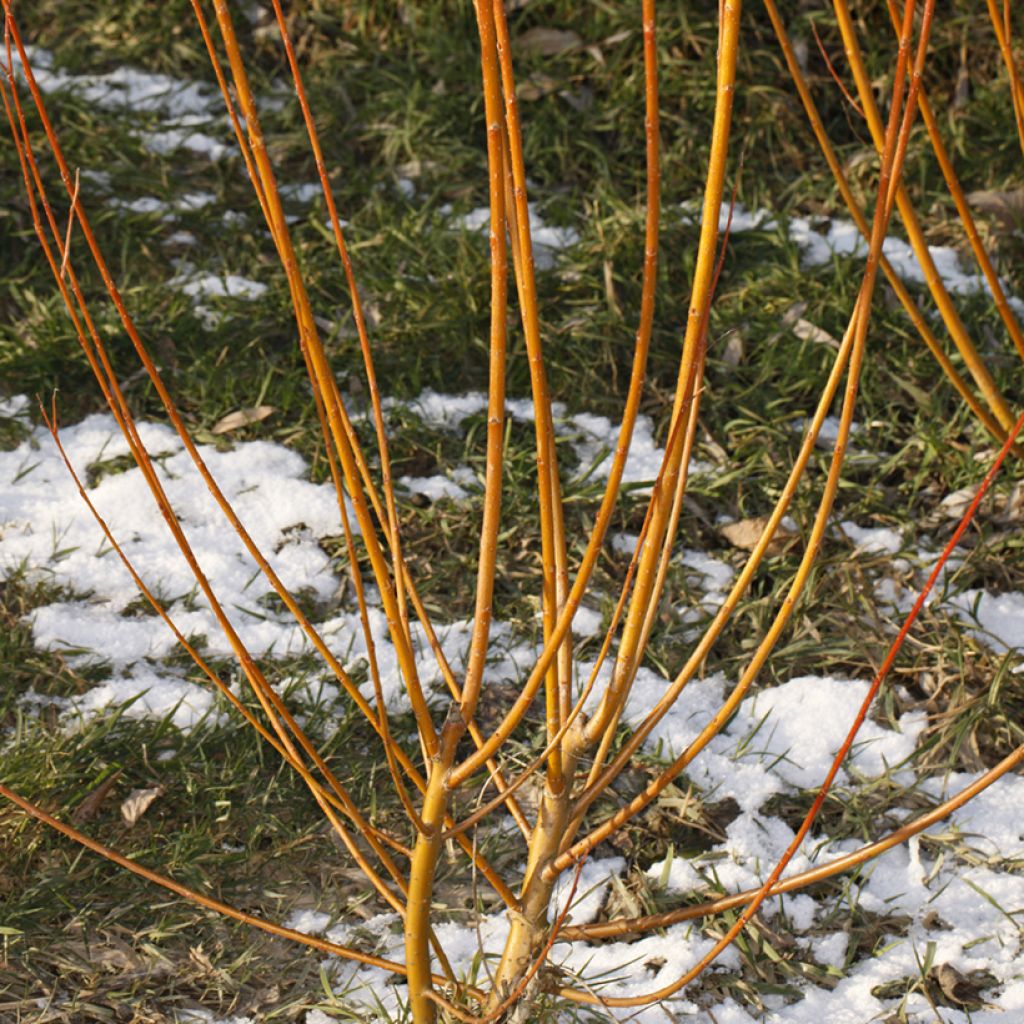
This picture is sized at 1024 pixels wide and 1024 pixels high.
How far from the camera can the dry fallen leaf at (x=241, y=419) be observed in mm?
3227

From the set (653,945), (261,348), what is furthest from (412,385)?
(653,945)

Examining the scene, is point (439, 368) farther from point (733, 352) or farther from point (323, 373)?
point (323, 373)

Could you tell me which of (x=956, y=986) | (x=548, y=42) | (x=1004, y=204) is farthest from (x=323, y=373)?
(x=548, y=42)

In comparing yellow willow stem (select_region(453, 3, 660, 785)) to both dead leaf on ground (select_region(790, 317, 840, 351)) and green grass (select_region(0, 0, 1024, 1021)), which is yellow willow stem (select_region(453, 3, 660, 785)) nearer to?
green grass (select_region(0, 0, 1024, 1021))

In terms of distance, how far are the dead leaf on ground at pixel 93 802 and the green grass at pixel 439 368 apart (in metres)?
0.02

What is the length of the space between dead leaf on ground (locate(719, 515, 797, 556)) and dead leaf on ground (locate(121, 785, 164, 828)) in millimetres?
1443

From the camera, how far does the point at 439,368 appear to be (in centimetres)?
335

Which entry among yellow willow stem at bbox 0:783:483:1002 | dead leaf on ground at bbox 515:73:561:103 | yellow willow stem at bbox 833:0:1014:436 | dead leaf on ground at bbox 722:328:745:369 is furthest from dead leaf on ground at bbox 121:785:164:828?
dead leaf on ground at bbox 515:73:561:103

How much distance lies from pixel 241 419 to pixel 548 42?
6.24 ft

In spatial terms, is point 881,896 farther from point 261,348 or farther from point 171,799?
point 261,348

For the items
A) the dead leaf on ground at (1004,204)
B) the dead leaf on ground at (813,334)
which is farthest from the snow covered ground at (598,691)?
the dead leaf on ground at (1004,204)

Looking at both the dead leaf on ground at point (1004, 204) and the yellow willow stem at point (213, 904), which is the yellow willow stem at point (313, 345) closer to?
the yellow willow stem at point (213, 904)

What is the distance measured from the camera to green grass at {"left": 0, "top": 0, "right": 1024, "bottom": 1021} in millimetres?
2135

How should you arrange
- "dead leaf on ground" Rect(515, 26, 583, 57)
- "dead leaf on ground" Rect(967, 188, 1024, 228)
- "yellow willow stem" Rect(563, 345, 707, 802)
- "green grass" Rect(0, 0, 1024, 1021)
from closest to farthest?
"yellow willow stem" Rect(563, 345, 707, 802), "green grass" Rect(0, 0, 1024, 1021), "dead leaf on ground" Rect(967, 188, 1024, 228), "dead leaf on ground" Rect(515, 26, 583, 57)
